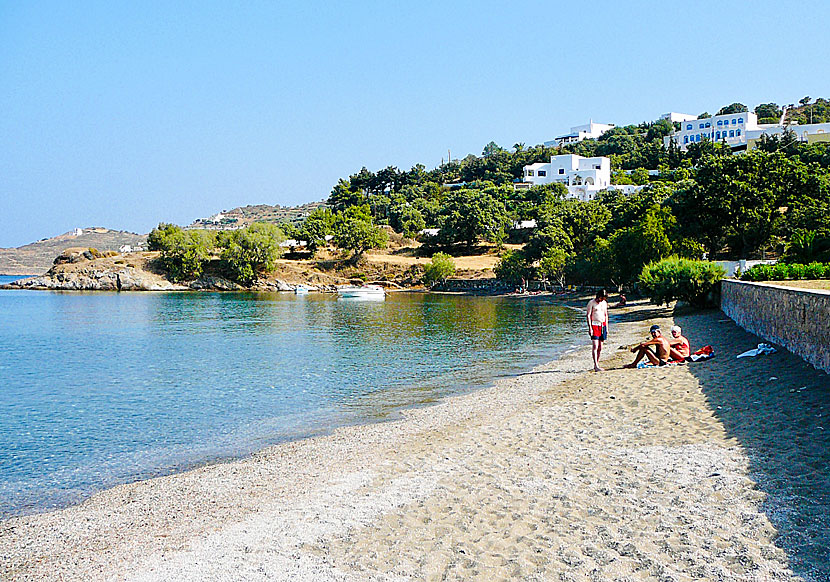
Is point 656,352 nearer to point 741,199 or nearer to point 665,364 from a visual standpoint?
point 665,364

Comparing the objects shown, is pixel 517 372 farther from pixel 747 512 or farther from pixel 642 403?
pixel 747 512

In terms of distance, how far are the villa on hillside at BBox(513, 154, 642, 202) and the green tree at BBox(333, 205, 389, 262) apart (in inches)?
1434

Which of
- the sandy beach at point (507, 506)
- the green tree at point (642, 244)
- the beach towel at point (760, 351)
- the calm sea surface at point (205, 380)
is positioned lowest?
the calm sea surface at point (205, 380)

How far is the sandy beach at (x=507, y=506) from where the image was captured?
6.64 m

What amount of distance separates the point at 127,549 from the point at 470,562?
4195 millimetres

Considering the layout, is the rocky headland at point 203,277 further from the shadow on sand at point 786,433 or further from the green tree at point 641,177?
the shadow on sand at point 786,433

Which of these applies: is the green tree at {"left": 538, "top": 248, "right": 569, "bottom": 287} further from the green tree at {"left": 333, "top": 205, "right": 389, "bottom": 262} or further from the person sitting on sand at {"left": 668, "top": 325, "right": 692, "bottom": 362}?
the person sitting on sand at {"left": 668, "top": 325, "right": 692, "bottom": 362}

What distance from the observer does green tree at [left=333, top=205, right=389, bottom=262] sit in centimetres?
10644

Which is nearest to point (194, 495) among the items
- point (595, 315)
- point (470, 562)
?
point (470, 562)

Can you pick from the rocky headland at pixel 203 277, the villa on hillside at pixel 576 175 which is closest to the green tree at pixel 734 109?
the villa on hillside at pixel 576 175

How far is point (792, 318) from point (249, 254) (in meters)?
93.6

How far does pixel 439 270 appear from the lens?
94688 mm

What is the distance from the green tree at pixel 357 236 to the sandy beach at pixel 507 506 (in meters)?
93.7

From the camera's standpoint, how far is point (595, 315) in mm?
18359
